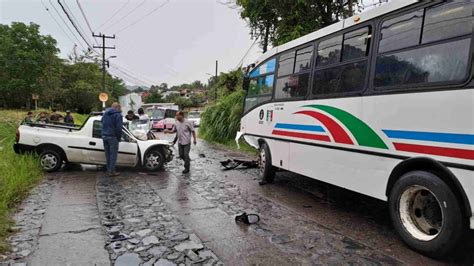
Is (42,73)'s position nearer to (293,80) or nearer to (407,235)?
(293,80)

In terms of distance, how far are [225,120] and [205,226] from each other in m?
13.6

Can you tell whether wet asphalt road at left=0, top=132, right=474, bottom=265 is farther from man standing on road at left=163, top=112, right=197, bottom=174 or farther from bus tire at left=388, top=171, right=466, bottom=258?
man standing on road at left=163, top=112, right=197, bottom=174

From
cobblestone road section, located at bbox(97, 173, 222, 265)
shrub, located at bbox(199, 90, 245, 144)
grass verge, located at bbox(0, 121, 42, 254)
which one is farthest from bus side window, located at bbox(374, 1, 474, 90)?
shrub, located at bbox(199, 90, 245, 144)

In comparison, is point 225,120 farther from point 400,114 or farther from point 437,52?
point 437,52

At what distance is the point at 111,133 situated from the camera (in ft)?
30.4

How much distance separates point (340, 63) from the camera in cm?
576

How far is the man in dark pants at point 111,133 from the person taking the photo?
9.27 meters

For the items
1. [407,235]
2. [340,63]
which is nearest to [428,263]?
[407,235]

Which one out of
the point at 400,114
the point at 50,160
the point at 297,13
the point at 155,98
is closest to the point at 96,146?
the point at 50,160

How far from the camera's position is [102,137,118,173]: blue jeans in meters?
9.28

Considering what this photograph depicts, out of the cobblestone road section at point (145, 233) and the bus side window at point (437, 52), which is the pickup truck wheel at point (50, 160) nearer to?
the cobblestone road section at point (145, 233)

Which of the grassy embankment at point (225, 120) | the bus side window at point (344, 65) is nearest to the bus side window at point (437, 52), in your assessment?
the bus side window at point (344, 65)

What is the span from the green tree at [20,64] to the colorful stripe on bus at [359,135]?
144 ft

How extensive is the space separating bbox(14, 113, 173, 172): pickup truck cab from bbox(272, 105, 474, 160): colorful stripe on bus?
169 inches
